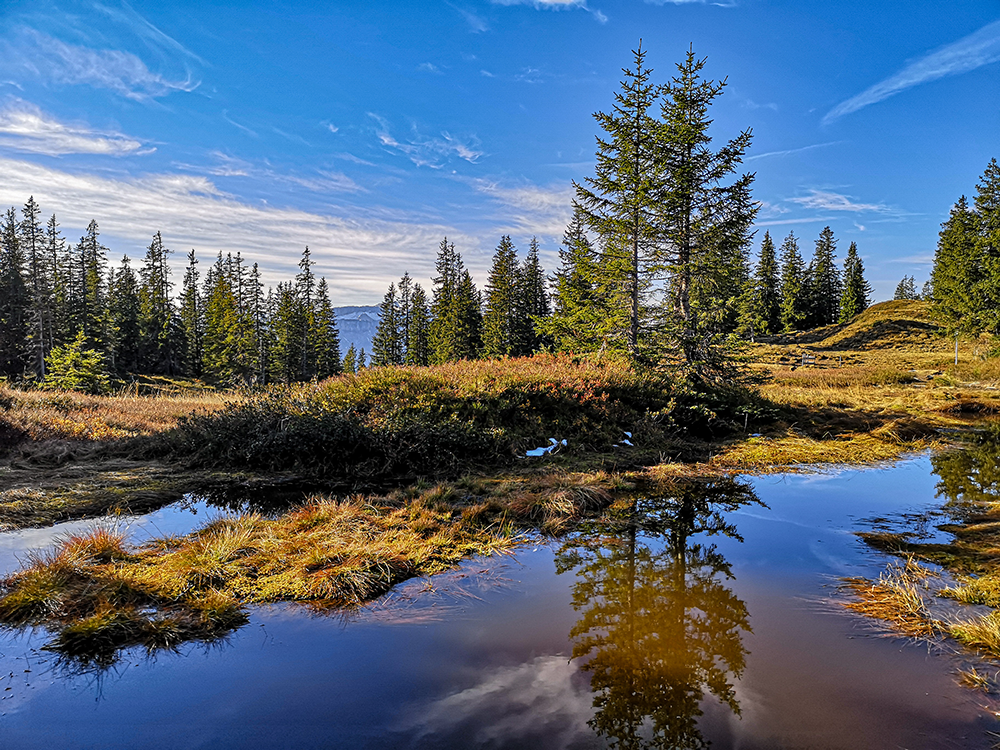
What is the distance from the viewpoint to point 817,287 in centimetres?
7625

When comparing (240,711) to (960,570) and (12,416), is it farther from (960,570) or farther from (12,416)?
(12,416)

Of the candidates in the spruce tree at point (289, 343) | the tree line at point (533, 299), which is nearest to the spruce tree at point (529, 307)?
the tree line at point (533, 299)

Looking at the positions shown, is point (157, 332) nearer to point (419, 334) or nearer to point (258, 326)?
point (258, 326)

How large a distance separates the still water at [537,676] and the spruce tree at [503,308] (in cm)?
3884

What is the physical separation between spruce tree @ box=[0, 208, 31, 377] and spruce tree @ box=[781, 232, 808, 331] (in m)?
95.1

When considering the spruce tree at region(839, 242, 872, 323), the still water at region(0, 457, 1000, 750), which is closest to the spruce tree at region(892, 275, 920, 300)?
the spruce tree at region(839, 242, 872, 323)

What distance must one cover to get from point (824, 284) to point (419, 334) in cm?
6236

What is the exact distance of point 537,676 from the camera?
4.14 meters

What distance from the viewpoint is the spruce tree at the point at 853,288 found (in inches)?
3046


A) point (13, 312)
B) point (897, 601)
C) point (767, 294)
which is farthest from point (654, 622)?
point (767, 294)

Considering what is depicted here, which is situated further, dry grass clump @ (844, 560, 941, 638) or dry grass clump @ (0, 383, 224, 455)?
dry grass clump @ (0, 383, 224, 455)

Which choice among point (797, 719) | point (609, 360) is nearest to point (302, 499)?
point (797, 719)

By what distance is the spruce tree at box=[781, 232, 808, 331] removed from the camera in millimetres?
74812

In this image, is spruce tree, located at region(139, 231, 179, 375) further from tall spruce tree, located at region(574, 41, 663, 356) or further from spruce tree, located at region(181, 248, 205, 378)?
tall spruce tree, located at region(574, 41, 663, 356)
